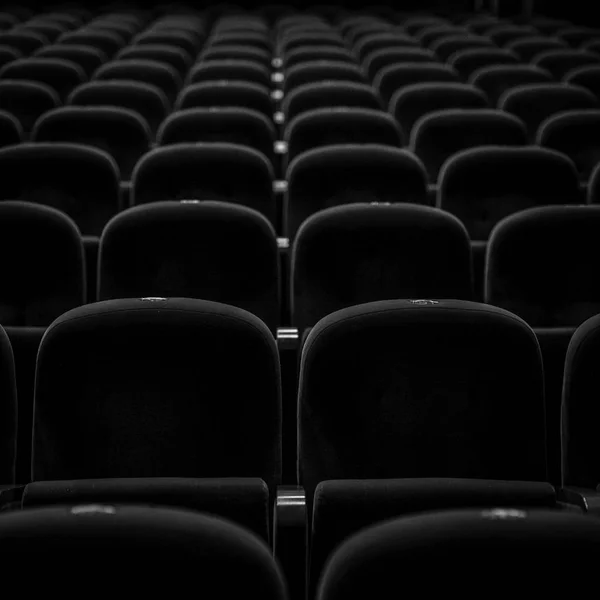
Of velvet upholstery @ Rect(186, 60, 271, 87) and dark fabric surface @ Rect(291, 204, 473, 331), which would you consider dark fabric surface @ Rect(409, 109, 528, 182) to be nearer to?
dark fabric surface @ Rect(291, 204, 473, 331)

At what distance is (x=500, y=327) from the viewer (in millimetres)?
758

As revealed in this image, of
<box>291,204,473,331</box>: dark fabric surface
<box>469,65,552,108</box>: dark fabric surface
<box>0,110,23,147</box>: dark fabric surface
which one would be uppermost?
<box>469,65,552,108</box>: dark fabric surface

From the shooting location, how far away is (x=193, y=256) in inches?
41.5

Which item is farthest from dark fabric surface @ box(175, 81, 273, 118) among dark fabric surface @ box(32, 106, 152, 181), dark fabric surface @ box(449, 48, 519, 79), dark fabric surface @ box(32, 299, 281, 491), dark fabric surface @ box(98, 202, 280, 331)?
dark fabric surface @ box(32, 299, 281, 491)

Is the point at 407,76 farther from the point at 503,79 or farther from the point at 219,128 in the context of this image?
the point at 219,128

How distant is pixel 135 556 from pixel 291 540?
24 cm

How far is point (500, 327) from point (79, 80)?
6.09 ft

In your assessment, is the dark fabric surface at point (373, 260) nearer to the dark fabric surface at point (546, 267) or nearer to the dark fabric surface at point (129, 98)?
the dark fabric surface at point (546, 267)

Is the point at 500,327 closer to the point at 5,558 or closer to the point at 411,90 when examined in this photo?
the point at 5,558

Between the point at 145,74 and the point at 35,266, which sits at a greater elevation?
the point at 145,74

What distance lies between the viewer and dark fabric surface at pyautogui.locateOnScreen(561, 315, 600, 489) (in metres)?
0.78

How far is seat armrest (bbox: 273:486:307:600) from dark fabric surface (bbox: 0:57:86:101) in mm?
1877

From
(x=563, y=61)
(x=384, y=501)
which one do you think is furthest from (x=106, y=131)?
(x=563, y=61)

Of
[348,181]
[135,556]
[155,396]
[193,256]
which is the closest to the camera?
[135,556]
